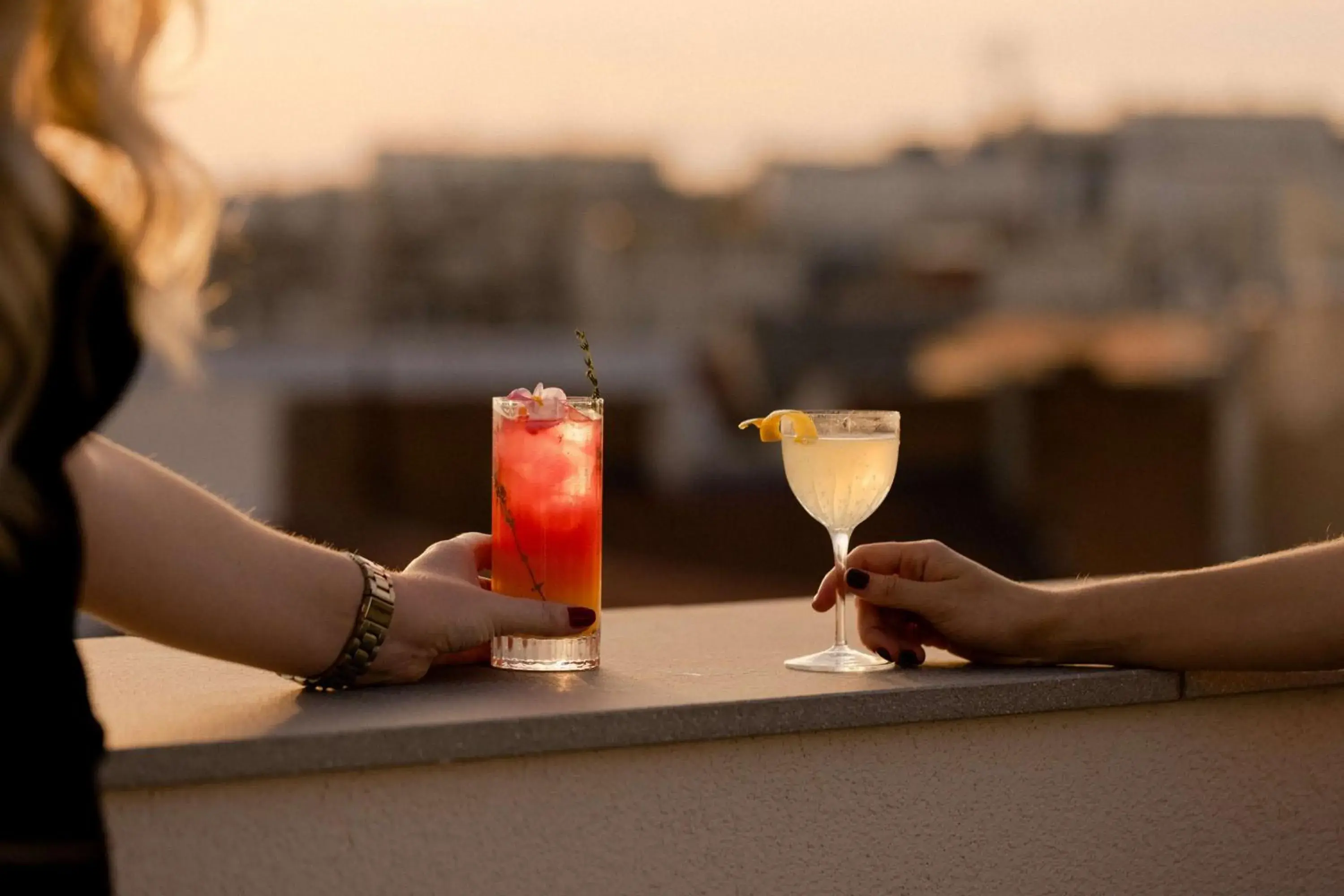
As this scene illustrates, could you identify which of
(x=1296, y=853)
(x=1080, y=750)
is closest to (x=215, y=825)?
(x=1080, y=750)

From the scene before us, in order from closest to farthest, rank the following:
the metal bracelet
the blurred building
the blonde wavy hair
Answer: the blonde wavy hair
the metal bracelet
the blurred building

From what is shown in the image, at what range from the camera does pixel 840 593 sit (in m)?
1.83

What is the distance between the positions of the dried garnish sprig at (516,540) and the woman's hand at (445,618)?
0.07ft

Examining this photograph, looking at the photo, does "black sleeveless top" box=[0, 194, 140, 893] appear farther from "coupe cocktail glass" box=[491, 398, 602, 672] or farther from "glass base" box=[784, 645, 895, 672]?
"glass base" box=[784, 645, 895, 672]

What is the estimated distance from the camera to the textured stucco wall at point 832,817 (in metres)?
1.46

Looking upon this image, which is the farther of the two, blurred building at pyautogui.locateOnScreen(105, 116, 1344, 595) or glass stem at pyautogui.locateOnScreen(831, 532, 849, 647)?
blurred building at pyautogui.locateOnScreen(105, 116, 1344, 595)

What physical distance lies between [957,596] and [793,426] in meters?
0.25

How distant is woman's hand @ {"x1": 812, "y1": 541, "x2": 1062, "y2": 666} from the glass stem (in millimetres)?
16

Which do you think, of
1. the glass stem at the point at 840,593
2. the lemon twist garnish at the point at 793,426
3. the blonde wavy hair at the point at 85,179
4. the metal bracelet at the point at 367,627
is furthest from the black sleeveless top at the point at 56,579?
the glass stem at the point at 840,593

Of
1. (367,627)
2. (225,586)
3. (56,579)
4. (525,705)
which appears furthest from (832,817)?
(56,579)

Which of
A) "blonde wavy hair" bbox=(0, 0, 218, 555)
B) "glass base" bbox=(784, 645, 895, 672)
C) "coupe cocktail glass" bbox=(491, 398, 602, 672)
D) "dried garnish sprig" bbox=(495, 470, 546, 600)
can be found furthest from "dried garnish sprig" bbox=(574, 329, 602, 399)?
"blonde wavy hair" bbox=(0, 0, 218, 555)

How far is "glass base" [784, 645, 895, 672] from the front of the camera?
1823 millimetres

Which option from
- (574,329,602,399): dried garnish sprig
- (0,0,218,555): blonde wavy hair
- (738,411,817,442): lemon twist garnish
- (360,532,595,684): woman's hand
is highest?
(0,0,218,555): blonde wavy hair

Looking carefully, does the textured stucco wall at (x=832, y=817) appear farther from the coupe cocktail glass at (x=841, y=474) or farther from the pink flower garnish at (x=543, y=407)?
the pink flower garnish at (x=543, y=407)
